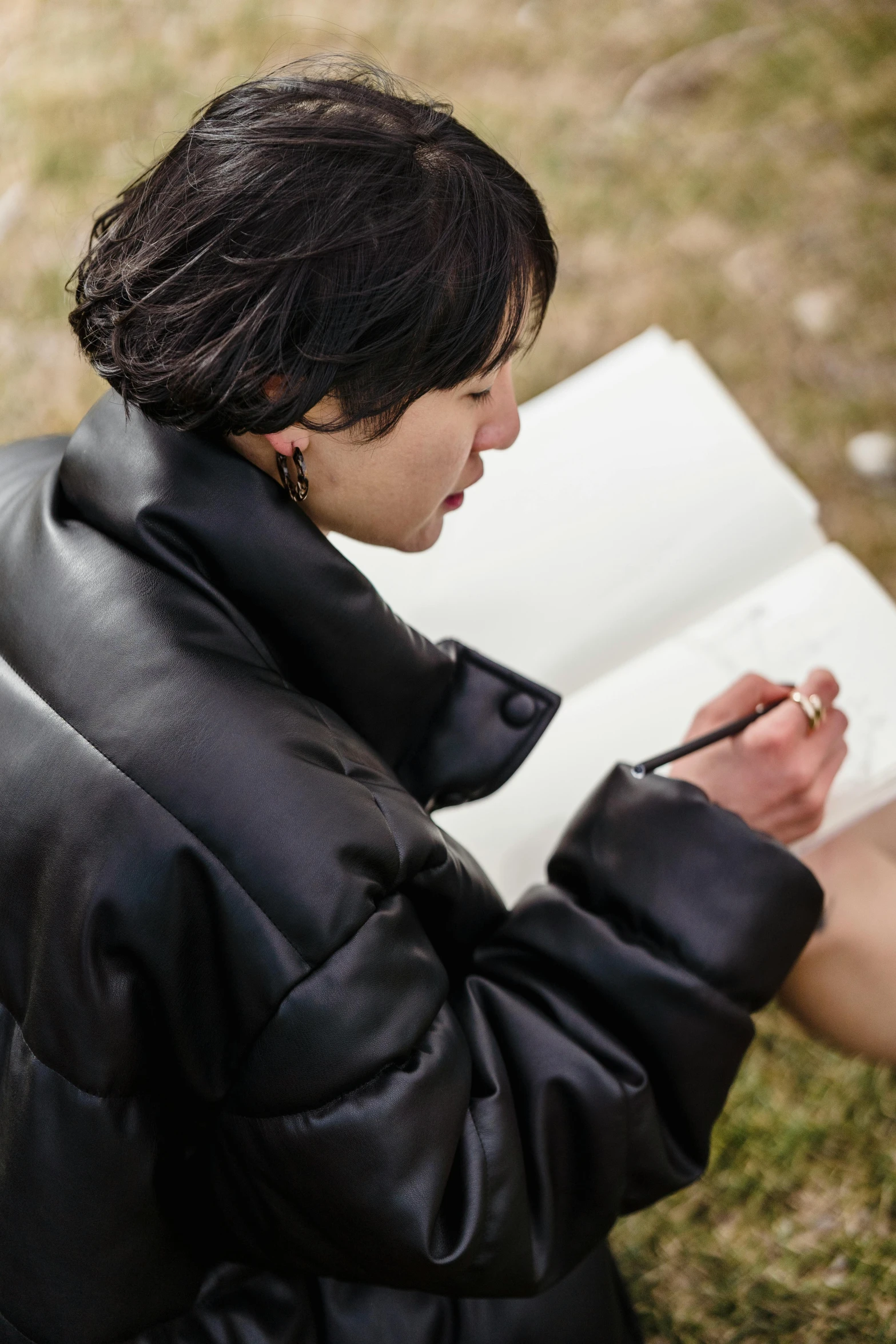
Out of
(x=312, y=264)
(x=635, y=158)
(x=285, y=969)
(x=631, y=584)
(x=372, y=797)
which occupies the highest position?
(x=635, y=158)

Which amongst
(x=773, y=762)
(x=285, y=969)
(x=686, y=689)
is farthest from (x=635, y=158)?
(x=285, y=969)

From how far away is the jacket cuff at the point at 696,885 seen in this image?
997mm

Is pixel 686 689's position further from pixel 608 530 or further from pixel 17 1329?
pixel 17 1329

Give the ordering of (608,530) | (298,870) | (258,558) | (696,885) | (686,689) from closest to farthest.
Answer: (298,870)
(258,558)
(696,885)
(686,689)
(608,530)

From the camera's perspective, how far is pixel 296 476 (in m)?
0.97

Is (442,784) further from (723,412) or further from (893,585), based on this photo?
(893,585)

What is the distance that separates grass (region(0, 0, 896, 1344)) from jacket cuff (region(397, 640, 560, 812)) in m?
0.69

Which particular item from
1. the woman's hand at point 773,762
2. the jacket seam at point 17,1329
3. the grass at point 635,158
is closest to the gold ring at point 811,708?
the woman's hand at point 773,762

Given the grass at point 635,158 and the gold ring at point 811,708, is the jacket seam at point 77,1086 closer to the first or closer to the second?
the gold ring at point 811,708

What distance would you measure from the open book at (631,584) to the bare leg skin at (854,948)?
0.21 feet

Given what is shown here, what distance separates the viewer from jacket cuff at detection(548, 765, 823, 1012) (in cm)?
100

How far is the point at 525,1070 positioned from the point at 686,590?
753mm

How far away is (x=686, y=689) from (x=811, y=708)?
313 millimetres

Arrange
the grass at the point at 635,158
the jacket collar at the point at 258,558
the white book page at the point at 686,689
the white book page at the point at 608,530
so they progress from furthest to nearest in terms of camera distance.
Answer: the grass at the point at 635,158 → the white book page at the point at 608,530 → the white book page at the point at 686,689 → the jacket collar at the point at 258,558
